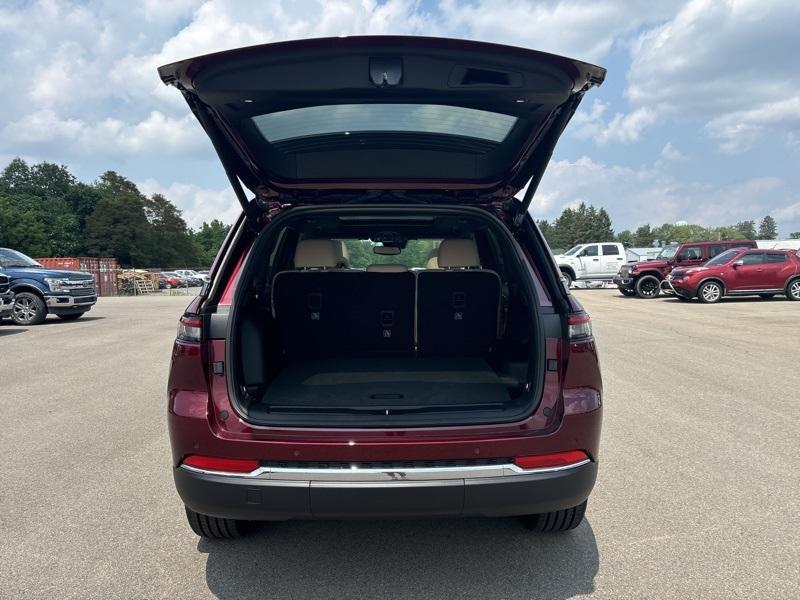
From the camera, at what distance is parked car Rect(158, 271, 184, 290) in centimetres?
4297

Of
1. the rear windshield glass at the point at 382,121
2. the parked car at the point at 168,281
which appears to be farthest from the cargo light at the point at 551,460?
the parked car at the point at 168,281

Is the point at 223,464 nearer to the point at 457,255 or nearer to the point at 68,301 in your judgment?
the point at 457,255

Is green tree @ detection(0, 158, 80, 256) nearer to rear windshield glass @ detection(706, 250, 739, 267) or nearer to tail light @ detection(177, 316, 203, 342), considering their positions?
rear windshield glass @ detection(706, 250, 739, 267)

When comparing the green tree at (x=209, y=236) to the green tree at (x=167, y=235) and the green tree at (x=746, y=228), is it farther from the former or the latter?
the green tree at (x=746, y=228)

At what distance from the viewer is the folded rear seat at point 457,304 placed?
3.60 meters

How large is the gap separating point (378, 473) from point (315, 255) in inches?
74.8

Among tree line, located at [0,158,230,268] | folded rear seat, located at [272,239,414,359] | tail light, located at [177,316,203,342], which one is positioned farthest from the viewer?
tree line, located at [0,158,230,268]

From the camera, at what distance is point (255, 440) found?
2141 millimetres

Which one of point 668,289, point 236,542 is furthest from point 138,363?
point 668,289

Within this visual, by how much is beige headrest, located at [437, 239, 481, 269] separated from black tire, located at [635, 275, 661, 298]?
16.6m

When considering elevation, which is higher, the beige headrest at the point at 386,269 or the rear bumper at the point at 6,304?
the beige headrest at the point at 386,269

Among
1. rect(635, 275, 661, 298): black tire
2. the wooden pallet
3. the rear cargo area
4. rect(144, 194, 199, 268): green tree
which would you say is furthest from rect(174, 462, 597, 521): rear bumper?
rect(144, 194, 199, 268): green tree

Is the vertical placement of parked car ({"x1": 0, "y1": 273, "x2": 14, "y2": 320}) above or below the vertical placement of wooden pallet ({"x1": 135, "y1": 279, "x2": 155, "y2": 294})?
above

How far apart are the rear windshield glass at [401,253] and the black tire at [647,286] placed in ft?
53.1
